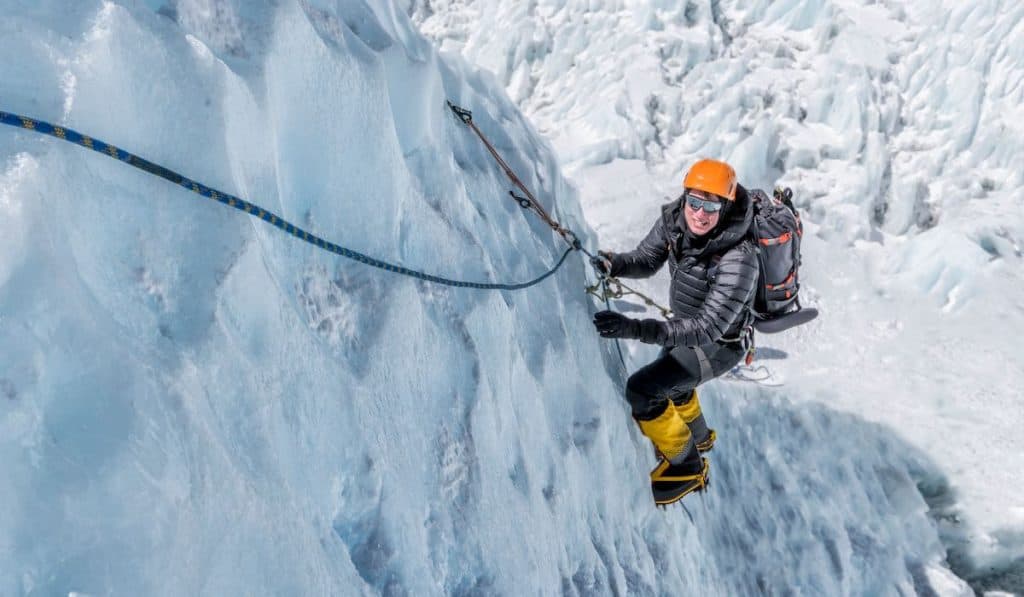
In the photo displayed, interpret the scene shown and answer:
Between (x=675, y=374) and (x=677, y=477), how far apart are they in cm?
75

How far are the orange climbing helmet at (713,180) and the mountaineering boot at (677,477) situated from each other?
5.41 feet

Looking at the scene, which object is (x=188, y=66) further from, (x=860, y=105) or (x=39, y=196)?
(x=860, y=105)

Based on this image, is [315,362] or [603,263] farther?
[603,263]

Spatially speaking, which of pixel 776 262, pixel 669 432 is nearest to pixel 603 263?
pixel 776 262

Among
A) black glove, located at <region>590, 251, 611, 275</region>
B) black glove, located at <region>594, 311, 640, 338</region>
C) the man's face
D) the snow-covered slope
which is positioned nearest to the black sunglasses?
the man's face

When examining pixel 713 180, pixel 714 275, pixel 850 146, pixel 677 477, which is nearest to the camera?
pixel 713 180

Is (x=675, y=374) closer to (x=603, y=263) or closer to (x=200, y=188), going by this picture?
(x=603, y=263)

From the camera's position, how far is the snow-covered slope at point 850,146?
8.17m

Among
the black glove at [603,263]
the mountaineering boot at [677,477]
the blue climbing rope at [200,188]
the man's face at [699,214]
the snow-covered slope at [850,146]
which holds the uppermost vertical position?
the blue climbing rope at [200,188]

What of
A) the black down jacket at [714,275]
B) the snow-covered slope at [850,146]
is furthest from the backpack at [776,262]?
the snow-covered slope at [850,146]

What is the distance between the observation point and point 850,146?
11133 millimetres

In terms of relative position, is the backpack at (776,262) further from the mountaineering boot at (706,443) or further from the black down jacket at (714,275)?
the mountaineering boot at (706,443)

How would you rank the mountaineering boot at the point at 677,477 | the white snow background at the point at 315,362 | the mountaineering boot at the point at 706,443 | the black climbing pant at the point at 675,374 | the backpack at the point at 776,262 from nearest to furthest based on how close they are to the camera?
the white snow background at the point at 315,362 → the backpack at the point at 776,262 → the black climbing pant at the point at 675,374 → the mountaineering boot at the point at 677,477 → the mountaineering boot at the point at 706,443

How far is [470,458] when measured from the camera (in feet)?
8.66
